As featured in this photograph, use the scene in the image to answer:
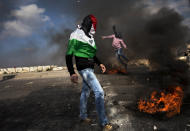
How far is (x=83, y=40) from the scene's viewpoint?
302cm

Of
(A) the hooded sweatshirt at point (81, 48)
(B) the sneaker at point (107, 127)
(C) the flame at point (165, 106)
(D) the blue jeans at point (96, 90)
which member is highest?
(A) the hooded sweatshirt at point (81, 48)

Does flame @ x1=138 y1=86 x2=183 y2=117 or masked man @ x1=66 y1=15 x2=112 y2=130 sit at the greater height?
masked man @ x1=66 y1=15 x2=112 y2=130

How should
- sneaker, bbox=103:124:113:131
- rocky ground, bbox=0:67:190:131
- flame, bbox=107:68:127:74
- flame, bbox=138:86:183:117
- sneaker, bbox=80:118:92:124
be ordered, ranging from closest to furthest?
1. sneaker, bbox=103:124:113:131
2. rocky ground, bbox=0:67:190:131
3. sneaker, bbox=80:118:92:124
4. flame, bbox=138:86:183:117
5. flame, bbox=107:68:127:74

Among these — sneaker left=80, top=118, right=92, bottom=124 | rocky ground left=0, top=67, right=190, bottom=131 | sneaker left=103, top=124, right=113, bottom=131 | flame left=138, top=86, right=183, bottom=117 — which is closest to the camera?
sneaker left=103, top=124, right=113, bottom=131

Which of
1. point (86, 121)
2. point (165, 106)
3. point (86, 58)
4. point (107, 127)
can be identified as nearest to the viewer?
point (107, 127)

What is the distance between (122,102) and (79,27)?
2229 mm

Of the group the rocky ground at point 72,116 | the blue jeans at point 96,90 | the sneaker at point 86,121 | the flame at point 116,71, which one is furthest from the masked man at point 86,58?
the flame at point 116,71

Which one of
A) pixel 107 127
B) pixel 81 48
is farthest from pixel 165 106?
pixel 81 48

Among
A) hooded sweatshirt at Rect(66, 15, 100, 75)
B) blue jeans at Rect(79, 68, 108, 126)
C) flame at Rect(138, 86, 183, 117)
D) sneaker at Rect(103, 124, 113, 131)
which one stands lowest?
sneaker at Rect(103, 124, 113, 131)

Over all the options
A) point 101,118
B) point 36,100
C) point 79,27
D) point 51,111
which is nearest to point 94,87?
point 101,118

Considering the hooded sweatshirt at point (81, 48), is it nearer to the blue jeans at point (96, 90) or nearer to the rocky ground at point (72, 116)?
the blue jeans at point (96, 90)

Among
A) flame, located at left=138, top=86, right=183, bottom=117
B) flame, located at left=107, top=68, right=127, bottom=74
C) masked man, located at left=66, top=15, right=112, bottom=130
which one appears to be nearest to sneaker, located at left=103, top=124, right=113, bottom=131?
masked man, located at left=66, top=15, right=112, bottom=130

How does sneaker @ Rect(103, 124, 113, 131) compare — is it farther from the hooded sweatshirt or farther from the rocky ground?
the hooded sweatshirt

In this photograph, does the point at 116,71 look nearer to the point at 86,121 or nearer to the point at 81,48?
the point at 86,121
